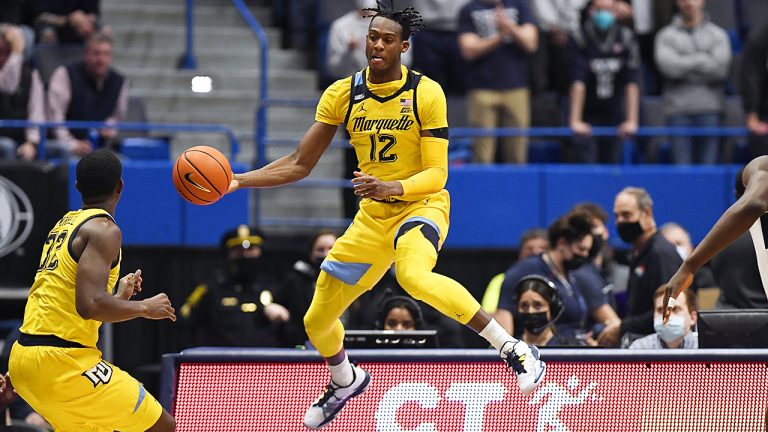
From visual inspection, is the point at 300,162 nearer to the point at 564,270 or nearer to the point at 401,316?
the point at 401,316

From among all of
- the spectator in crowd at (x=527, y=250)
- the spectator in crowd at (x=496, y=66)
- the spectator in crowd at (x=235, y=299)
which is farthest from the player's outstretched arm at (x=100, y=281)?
the spectator in crowd at (x=496, y=66)

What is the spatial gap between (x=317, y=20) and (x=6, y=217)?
4807 millimetres

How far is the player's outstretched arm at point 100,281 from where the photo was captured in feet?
25.1

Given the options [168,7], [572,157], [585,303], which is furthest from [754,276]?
[168,7]

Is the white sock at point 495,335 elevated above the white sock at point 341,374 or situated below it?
above

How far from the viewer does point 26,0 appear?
1634 centimetres

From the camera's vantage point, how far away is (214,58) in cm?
1691

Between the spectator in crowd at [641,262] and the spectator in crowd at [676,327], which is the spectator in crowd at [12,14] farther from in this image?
the spectator in crowd at [676,327]

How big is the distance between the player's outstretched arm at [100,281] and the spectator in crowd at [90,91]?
683 cm

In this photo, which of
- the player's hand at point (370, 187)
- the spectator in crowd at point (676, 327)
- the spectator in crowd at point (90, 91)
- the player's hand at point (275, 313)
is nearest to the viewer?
the player's hand at point (370, 187)

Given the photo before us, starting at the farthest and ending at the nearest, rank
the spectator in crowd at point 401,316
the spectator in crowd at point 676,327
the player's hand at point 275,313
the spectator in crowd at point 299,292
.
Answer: the spectator in crowd at point 299,292 → the player's hand at point 275,313 → the spectator in crowd at point 401,316 → the spectator in crowd at point 676,327

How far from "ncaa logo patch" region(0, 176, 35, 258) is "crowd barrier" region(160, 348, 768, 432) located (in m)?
4.80

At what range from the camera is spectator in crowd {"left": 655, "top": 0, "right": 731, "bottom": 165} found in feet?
50.7

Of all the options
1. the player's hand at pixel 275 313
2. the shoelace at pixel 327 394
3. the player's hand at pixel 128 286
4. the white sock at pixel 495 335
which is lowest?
the player's hand at pixel 275 313
